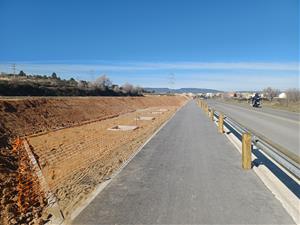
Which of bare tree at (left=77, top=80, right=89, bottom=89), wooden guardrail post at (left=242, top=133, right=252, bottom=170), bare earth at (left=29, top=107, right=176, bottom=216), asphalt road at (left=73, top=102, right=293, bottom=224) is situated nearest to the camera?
asphalt road at (left=73, top=102, right=293, bottom=224)

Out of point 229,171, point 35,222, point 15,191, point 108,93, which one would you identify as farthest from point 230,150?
point 108,93

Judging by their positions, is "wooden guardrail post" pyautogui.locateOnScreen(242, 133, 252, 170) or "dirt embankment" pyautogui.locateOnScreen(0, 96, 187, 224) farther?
"wooden guardrail post" pyautogui.locateOnScreen(242, 133, 252, 170)

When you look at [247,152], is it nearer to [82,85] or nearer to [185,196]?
[185,196]

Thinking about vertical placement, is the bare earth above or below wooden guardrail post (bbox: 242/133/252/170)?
below

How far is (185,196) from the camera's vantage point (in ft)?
22.4

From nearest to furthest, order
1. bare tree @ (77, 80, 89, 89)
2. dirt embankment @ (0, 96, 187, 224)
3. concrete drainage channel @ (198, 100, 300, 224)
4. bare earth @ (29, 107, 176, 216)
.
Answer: concrete drainage channel @ (198, 100, 300, 224) < bare earth @ (29, 107, 176, 216) < dirt embankment @ (0, 96, 187, 224) < bare tree @ (77, 80, 89, 89)

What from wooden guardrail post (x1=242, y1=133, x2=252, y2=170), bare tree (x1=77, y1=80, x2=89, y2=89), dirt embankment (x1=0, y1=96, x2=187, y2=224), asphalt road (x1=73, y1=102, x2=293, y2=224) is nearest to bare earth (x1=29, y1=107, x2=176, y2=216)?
dirt embankment (x1=0, y1=96, x2=187, y2=224)

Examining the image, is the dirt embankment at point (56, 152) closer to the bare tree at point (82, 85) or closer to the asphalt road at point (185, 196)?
the asphalt road at point (185, 196)

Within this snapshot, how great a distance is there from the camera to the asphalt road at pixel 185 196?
18.7 ft

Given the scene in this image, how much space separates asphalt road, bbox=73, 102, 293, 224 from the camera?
18.7 feet

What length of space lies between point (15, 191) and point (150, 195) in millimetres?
3643

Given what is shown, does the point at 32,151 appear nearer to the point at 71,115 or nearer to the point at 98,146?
the point at 98,146

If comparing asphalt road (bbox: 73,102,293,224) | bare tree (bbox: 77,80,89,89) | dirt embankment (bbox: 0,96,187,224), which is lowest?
dirt embankment (bbox: 0,96,187,224)

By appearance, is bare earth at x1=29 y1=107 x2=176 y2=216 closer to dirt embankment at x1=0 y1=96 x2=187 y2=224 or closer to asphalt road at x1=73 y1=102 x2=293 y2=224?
dirt embankment at x1=0 y1=96 x2=187 y2=224
